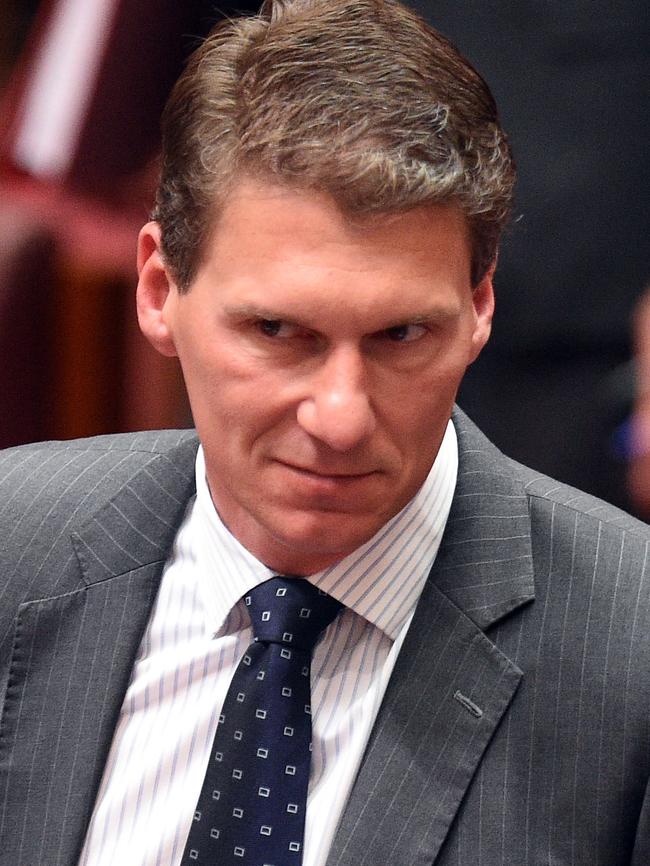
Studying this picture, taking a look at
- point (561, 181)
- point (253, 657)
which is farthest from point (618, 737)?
point (561, 181)

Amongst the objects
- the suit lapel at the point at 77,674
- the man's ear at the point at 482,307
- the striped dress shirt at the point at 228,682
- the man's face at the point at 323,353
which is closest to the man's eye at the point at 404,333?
the man's face at the point at 323,353

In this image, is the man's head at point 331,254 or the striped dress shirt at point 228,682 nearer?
the man's head at point 331,254

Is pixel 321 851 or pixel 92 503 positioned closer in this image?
pixel 321 851

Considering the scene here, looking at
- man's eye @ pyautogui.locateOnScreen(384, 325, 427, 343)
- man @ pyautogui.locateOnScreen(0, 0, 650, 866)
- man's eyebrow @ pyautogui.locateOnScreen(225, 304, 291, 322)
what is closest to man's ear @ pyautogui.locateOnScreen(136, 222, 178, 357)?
man @ pyautogui.locateOnScreen(0, 0, 650, 866)

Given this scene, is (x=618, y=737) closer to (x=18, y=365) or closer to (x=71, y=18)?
(x=18, y=365)

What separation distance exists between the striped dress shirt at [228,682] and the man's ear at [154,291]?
22cm

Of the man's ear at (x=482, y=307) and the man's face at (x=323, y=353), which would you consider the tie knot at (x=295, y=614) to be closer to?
the man's face at (x=323, y=353)

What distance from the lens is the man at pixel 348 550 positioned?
1.30 metres

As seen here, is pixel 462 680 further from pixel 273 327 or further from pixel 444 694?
pixel 273 327

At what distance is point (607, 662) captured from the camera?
4.56 ft

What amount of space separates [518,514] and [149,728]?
0.48m

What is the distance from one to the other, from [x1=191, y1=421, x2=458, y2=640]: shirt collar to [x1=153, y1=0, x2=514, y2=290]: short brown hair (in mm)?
273

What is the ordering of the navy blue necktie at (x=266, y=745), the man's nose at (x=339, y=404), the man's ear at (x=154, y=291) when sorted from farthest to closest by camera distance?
the man's ear at (x=154, y=291)
the navy blue necktie at (x=266, y=745)
the man's nose at (x=339, y=404)

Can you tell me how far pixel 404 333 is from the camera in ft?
4.37
